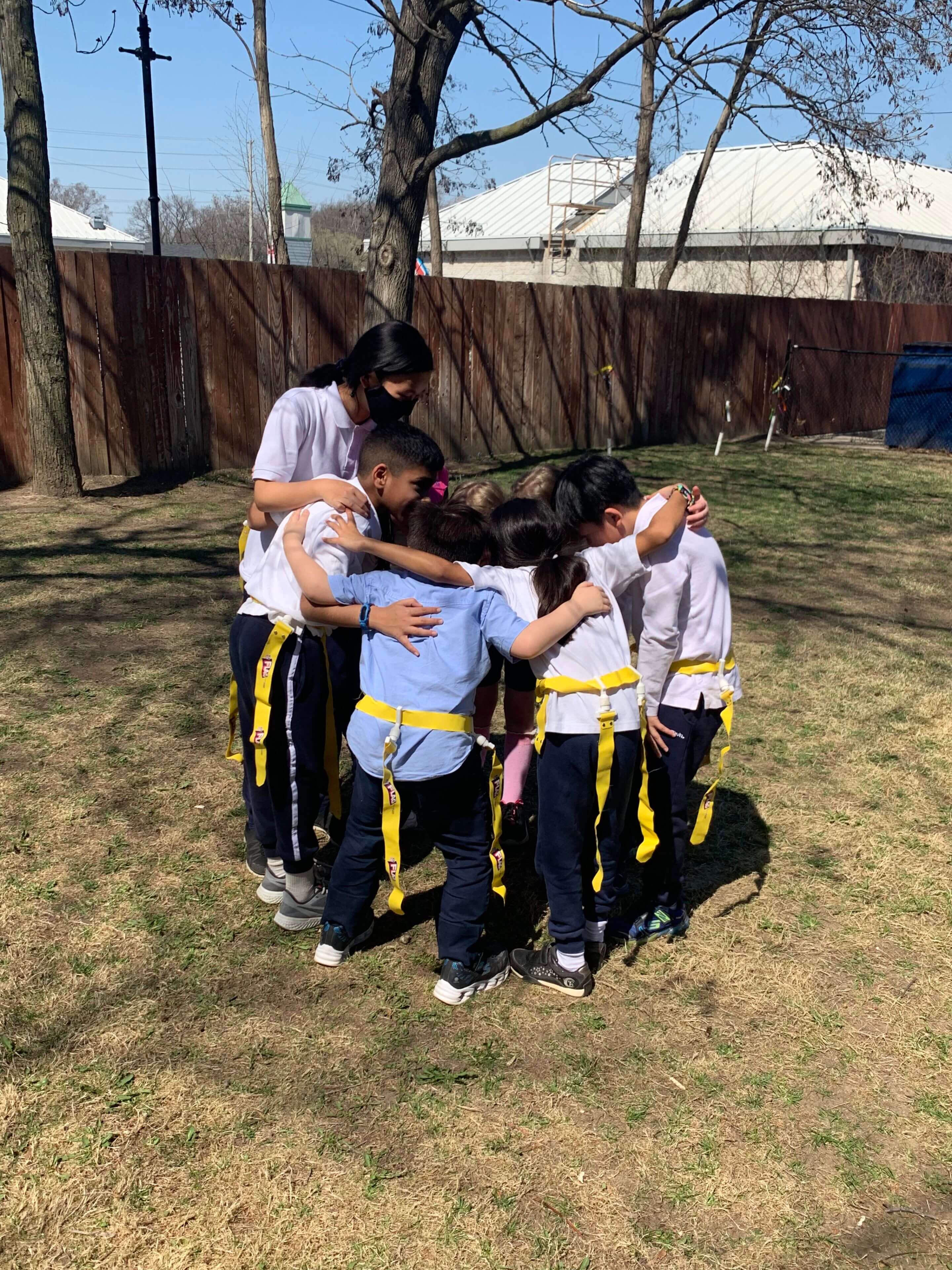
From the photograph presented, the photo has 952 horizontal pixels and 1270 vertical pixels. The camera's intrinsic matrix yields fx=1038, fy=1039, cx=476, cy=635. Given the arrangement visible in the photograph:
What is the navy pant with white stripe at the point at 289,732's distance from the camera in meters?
2.84

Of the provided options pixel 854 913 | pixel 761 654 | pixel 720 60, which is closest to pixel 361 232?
pixel 720 60

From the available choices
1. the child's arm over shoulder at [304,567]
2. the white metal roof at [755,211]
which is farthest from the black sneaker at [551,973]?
the white metal roof at [755,211]

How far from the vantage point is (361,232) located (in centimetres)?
3975

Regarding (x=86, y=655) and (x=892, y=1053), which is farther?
(x=86, y=655)

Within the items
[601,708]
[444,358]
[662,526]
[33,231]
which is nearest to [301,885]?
[601,708]

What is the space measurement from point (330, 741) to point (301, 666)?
29 cm

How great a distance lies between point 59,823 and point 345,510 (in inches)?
67.5

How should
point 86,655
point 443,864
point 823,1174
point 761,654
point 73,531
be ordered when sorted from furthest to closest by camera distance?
point 73,531, point 761,654, point 86,655, point 443,864, point 823,1174

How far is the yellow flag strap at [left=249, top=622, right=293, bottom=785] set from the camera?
2799 mm

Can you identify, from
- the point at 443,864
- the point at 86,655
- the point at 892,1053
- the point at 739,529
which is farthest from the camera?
the point at 739,529

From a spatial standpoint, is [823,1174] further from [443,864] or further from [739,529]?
[739,529]

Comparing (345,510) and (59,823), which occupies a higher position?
(345,510)

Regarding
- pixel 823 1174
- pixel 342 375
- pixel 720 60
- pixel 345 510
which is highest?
pixel 720 60

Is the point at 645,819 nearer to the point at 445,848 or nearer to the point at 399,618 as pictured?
the point at 445,848
